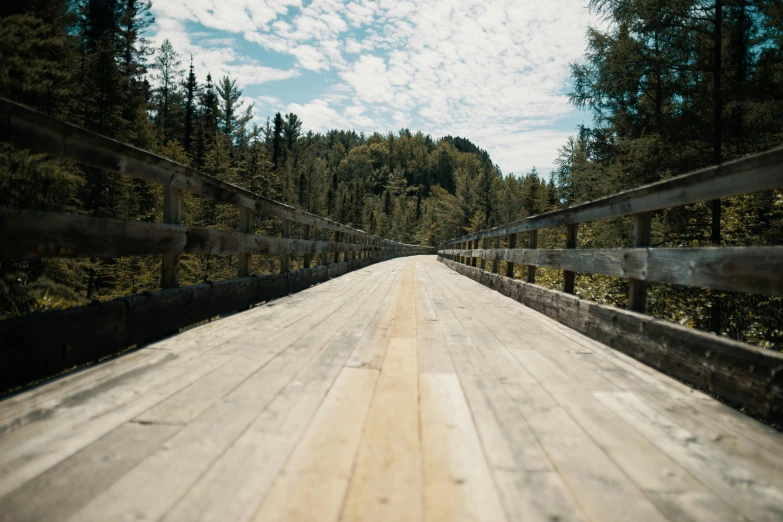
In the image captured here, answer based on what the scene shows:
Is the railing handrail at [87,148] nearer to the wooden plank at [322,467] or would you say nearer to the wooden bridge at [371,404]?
the wooden bridge at [371,404]

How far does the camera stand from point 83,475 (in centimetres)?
132

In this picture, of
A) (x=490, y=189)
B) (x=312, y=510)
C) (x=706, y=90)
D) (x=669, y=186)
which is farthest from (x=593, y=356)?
(x=490, y=189)

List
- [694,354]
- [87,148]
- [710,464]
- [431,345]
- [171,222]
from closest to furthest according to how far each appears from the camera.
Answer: [710,464] < [694,354] < [87,148] < [431,345] < [171,222]

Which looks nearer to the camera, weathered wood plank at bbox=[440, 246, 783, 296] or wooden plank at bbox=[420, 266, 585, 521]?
wooden plank at bbox=[420, 266, 585, 521]

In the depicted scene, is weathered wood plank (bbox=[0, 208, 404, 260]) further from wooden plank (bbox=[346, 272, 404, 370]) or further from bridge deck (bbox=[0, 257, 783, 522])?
wooden plank (bbox=[346, 272, 404, 370])

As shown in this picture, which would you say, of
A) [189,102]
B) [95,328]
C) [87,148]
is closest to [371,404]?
[95,328]

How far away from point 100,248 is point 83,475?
1580 millimetres

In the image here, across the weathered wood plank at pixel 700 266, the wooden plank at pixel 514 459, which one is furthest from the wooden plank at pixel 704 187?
the wooden plank at pixel 514 459

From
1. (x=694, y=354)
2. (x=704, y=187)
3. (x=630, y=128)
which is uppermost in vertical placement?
(x=630, y=128)

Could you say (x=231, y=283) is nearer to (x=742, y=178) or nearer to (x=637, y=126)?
(x=742, y=178)

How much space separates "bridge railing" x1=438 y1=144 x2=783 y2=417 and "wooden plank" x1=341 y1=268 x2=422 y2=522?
157 cm

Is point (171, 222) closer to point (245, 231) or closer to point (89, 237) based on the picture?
point (89, 237)

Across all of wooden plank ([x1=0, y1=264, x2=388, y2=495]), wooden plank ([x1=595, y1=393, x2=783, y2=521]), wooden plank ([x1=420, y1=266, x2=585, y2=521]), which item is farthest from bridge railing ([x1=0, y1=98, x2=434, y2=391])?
wooden plank ([x1=595, y1=393, x2=783, y2=521])

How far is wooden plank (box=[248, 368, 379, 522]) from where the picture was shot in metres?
1.17
